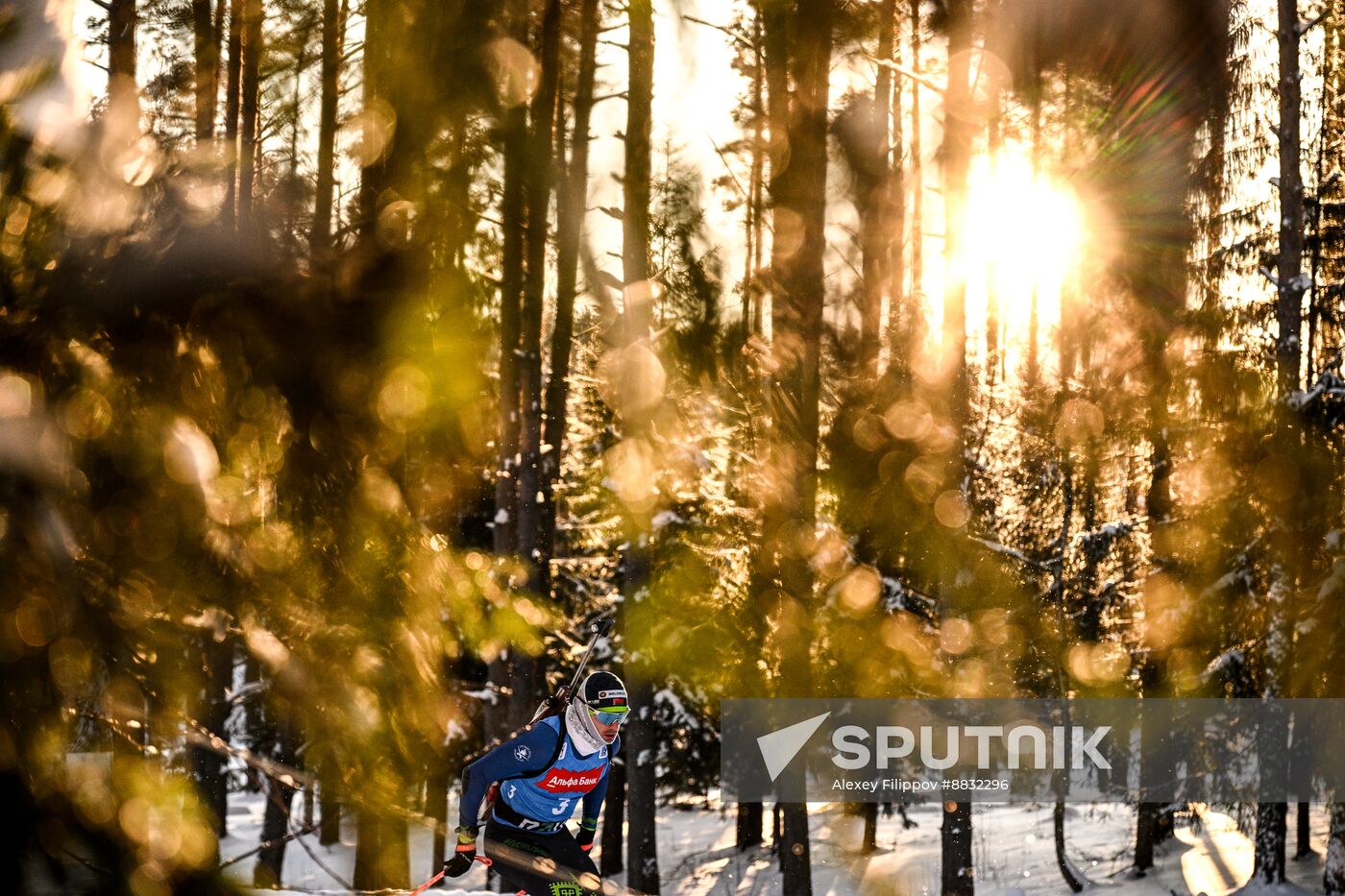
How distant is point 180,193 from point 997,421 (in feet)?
49.1

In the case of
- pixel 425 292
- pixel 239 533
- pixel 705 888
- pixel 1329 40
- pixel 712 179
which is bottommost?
pixel 705 888

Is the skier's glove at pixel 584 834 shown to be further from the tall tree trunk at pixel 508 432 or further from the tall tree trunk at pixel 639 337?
the tall tree trunk at pixel 639 337

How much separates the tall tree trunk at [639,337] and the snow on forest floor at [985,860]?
2.41 m

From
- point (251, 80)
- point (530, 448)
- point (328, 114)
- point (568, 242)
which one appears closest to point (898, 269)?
point (568, 242)

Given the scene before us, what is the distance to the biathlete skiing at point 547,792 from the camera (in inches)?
234

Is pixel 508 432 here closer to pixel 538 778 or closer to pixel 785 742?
pixel 785 742

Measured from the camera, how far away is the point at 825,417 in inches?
635

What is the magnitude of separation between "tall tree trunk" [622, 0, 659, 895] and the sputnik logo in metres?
1.72

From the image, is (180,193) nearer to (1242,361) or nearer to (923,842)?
(1242,361)

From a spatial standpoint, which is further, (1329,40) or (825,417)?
(825,417)

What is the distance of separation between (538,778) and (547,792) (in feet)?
0.42

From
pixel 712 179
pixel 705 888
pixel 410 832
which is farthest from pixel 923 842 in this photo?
pixel 410 832

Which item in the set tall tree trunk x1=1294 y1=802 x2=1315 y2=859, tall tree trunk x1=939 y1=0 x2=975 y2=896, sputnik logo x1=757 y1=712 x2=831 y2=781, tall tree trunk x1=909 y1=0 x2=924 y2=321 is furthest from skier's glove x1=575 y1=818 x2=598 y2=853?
tall tree trunk x1=1294 y1=802 x2=1315 y2=859

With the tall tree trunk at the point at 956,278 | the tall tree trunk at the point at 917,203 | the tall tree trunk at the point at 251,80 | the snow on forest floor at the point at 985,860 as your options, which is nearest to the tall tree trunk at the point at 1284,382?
the snow on forest floor at the point at 985,860
